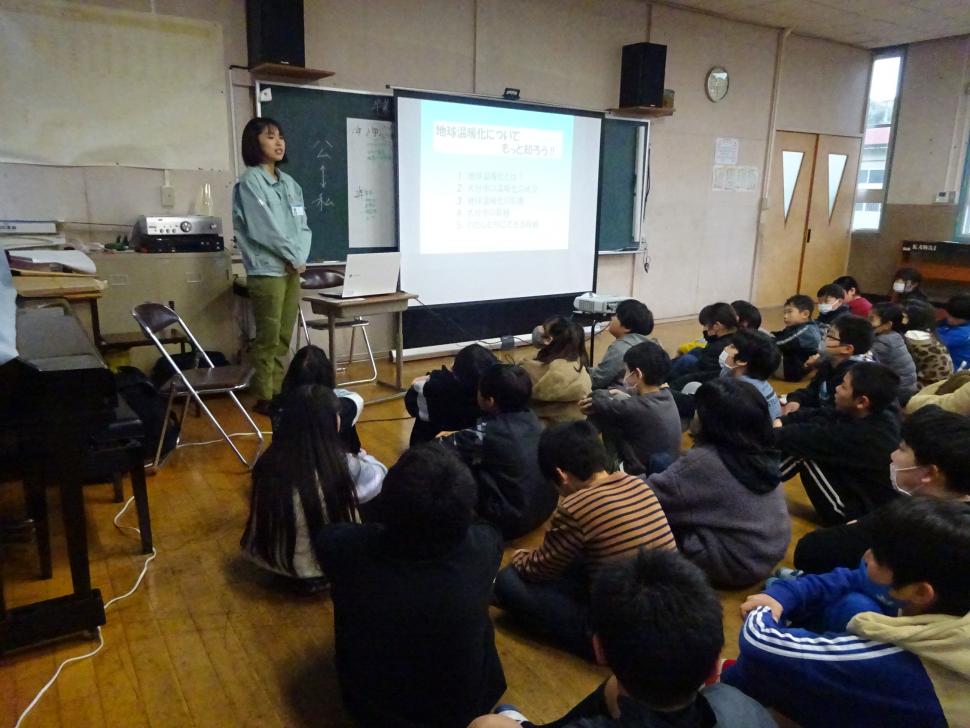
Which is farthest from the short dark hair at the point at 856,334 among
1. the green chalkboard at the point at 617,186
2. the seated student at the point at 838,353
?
the green chalkboard at the point at 617,186

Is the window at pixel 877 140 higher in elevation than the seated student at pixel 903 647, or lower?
higher

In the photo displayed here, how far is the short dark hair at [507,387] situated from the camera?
A: 7.43ft

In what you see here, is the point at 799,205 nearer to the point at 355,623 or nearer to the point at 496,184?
the point at 496,184

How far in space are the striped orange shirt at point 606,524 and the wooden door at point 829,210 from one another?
703 cm

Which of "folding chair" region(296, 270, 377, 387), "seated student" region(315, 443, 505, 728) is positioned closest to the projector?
"folding chair" region(296, 270, 377, 387)

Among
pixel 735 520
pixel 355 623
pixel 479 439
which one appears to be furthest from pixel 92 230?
pixel 735 520

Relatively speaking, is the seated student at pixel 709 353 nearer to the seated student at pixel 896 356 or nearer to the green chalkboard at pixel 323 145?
the seated student at pixel 896 356

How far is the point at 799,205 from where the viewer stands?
24.9 feet

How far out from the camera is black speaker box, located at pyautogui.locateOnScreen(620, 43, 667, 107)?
5.62 meters

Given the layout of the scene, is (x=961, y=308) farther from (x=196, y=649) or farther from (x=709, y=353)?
(x=196, y=649)

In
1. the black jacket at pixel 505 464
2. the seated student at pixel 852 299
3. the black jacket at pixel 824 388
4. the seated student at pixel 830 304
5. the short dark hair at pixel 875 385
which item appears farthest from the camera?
the seated student at pixel 852 299

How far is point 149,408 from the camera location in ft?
10.0

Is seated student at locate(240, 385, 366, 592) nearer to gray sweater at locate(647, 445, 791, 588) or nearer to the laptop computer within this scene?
gray sweater at locate(647, 445, 791, 588)

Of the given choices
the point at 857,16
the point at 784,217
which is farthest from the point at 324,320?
the point at 857,16
